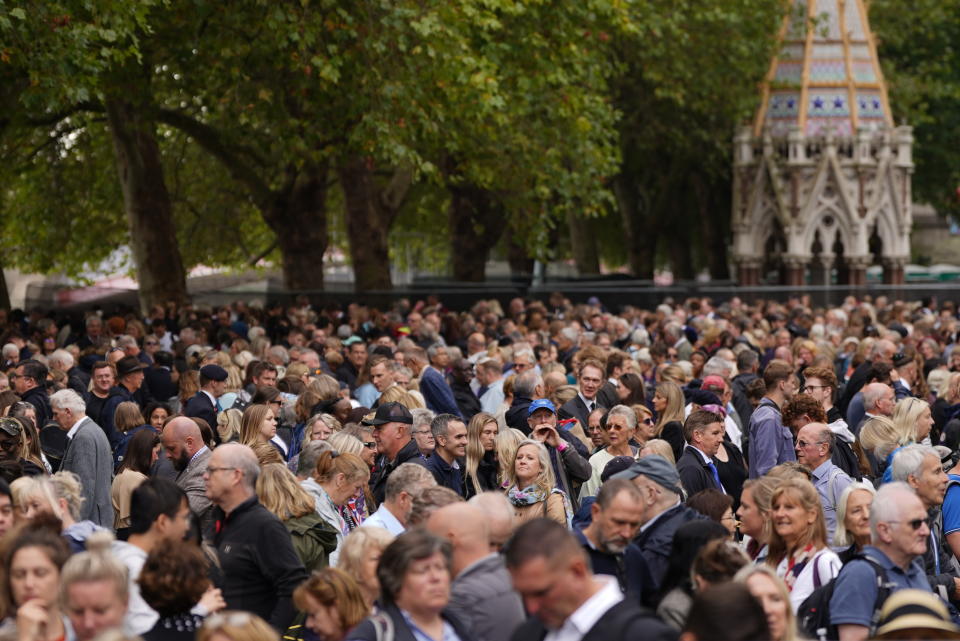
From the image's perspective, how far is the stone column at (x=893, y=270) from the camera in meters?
38.5

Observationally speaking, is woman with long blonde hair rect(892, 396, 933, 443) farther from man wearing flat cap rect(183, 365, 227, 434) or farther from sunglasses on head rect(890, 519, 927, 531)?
man wearing flat cap rect(183, 365, 227, 434)

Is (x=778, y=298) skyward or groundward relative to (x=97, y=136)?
groundward

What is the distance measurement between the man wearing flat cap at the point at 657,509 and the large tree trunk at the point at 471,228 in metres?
26.9

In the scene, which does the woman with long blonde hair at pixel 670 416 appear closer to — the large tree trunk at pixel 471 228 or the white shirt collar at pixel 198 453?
the white shirt collar at pixel 198 453

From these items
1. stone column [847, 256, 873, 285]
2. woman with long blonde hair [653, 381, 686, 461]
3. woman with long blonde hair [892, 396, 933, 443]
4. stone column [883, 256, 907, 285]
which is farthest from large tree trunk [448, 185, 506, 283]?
woman with long blonde hair [892, 396, 933, 443]

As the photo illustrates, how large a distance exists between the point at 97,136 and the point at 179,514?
87.3 ft

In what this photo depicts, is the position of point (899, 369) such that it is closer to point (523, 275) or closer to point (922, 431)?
point (922, 431)

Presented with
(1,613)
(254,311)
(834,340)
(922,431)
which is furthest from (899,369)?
(254,311)

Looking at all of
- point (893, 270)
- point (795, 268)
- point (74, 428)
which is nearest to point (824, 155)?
point (795, 268)

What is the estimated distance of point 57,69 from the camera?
17125 mm

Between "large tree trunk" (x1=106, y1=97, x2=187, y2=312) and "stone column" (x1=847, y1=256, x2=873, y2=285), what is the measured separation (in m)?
16.5

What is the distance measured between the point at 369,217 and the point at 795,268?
1112 cm

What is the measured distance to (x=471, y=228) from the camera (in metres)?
36.4

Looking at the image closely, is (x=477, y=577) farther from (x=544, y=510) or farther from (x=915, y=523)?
(x=544, y=510)
